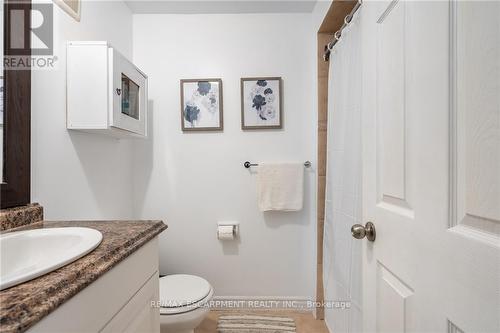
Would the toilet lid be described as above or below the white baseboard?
above

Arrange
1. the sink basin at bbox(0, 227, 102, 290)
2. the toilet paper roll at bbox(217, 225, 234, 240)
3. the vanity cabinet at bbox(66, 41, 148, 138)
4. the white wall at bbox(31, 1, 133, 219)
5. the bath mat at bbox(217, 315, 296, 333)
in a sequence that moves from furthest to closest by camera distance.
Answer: the toilet paper roll at bbox(217, 225, 234, 240), the bath mat at bbox(217, 315, 296, 333), the vanity cabinet at bbox(66, 41, 148, 138), the white wall at bbox(31, 1, 133, 219), the sink basin at bbox(0, 227, 102, 290)

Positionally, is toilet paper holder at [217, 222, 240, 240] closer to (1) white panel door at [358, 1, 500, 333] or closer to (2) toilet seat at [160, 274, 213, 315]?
(2) toilet seat at [160, 274, 213, 315]

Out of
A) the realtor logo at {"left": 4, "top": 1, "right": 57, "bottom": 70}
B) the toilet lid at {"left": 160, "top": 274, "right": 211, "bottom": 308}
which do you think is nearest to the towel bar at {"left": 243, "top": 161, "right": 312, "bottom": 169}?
the toilet lid at {"left": 160, "top": 274, "right": 211, "bottom": 308}

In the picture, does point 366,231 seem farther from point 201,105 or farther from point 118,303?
point 201,105

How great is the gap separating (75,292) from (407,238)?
740 millimetres

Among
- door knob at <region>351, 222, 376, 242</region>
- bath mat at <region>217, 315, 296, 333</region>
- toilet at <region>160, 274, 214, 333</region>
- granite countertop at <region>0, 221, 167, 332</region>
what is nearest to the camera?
granite countertop at <region>0, 221, 167, 332</region>

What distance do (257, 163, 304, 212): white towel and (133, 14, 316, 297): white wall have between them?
0.10 m

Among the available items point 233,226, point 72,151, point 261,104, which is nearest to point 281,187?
point 233,226

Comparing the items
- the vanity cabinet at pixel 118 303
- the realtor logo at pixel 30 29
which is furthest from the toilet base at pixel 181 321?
the realtor logo at pixel 30 29

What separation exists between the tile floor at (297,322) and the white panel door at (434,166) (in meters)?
1.02

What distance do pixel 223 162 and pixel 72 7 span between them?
1.19 m

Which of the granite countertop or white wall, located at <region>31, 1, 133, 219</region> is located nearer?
the granite countertop

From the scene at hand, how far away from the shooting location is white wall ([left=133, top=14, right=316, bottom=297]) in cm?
182

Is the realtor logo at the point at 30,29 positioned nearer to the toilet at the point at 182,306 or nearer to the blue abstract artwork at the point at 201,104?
the blue abstract artwork at the point at 201,104
